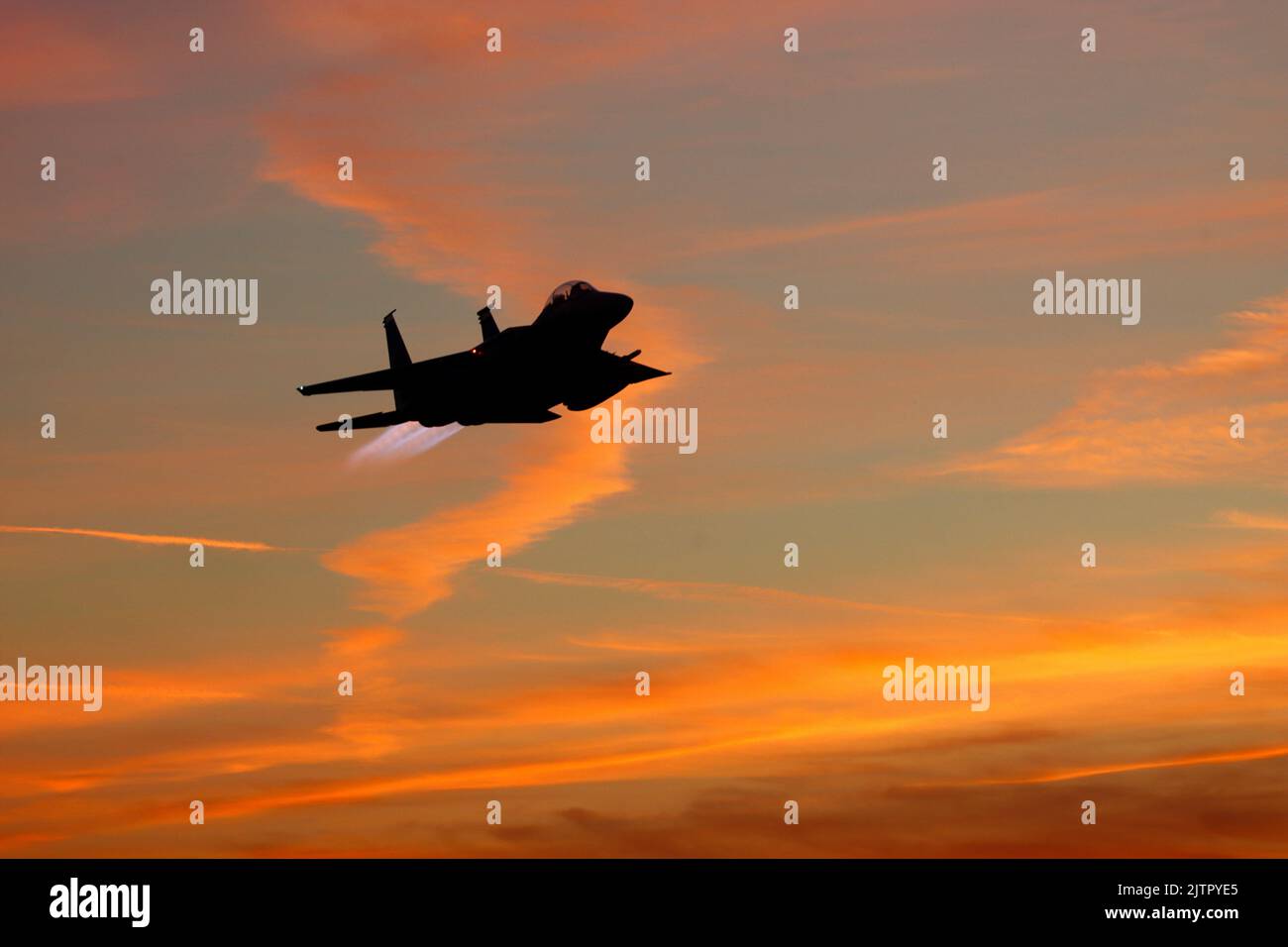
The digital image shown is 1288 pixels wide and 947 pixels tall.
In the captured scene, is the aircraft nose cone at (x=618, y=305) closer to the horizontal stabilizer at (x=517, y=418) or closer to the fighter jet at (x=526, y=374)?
the fighter jet at (x=526, y=374)

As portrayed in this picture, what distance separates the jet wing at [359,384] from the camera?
72.6m

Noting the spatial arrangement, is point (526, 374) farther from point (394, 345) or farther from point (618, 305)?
point (394, 345)

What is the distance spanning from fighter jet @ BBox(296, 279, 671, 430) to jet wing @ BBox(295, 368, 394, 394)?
0.05 meters

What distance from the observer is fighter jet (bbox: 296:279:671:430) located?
223ft

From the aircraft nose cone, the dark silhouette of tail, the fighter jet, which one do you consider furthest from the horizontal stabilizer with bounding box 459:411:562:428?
the dark silhouette of tail

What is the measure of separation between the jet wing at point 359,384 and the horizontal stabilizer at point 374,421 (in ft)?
4.88

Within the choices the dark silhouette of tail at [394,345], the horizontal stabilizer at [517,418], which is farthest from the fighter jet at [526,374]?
the dark silhouette of tail at [394,345]

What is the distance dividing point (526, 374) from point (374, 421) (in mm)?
10827

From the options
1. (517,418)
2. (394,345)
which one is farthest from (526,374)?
(394,345)

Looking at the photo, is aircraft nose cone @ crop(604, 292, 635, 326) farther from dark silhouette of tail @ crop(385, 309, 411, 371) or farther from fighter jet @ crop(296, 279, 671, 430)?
dark silhouette of tail @ crop(385, 309, 411, 371)

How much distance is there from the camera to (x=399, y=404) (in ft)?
244

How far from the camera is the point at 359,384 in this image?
7400cm
